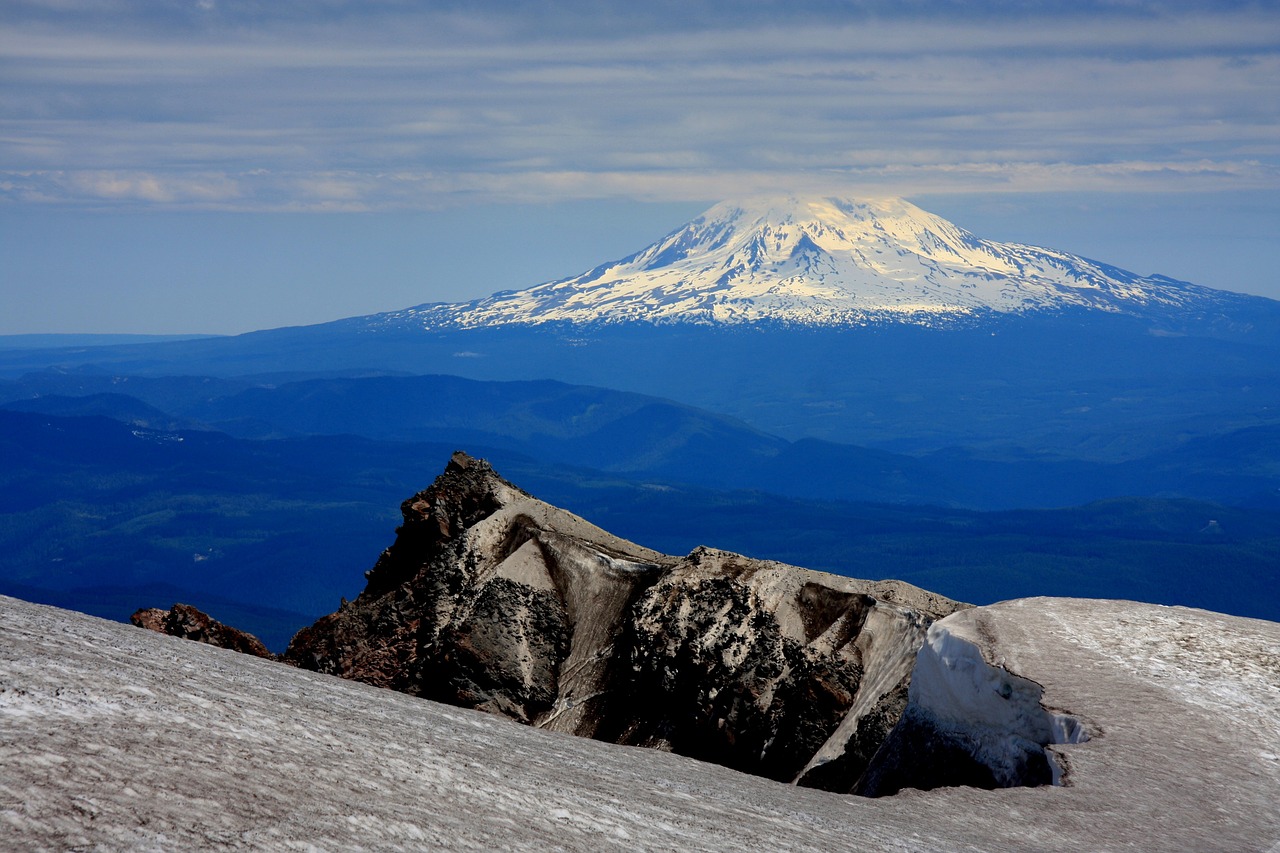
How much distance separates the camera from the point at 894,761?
86.2 ft

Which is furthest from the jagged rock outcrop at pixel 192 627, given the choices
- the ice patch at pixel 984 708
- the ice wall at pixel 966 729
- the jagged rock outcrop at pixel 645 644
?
the ice patch at pixel 984 708

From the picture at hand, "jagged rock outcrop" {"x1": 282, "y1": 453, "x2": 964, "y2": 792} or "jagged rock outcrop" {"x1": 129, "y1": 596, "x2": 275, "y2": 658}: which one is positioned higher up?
"jagged rock outcrop" {"x1": 282, "y1": 453, "x2": 964, "y2": 792}

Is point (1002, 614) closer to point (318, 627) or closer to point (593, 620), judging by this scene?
point (593, 620)

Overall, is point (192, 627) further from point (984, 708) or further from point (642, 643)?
point (984, 708)

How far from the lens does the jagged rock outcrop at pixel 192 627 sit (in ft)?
121

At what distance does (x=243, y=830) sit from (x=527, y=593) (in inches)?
1131

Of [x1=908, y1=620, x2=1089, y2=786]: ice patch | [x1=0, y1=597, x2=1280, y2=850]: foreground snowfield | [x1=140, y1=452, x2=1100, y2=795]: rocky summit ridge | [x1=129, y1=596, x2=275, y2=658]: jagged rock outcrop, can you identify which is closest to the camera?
[x1=0, y1=597, x2=1280, y2=850]: foreground snowfield

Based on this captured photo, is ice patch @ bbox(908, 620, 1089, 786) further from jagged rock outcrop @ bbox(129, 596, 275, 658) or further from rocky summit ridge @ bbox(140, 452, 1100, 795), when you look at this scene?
jagged rock outcrop @ bbox(129, 596, 275, 658)

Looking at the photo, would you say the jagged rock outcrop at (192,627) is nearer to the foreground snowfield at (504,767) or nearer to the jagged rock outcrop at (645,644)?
the jagged rock outcrop at (645,644)

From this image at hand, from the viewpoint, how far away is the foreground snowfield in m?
11.9

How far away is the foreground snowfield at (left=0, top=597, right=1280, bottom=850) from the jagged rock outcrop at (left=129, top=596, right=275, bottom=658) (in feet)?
46.9

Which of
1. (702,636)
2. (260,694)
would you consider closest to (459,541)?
(702,636)

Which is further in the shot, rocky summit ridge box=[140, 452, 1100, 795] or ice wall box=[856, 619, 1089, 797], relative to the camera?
rocky summit ridge box=[140, 452, 1100, 795]

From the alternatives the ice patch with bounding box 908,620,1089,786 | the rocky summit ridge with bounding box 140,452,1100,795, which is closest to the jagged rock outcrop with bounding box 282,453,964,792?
the rocky summit ridge with bounding box 140,452,1100,795
